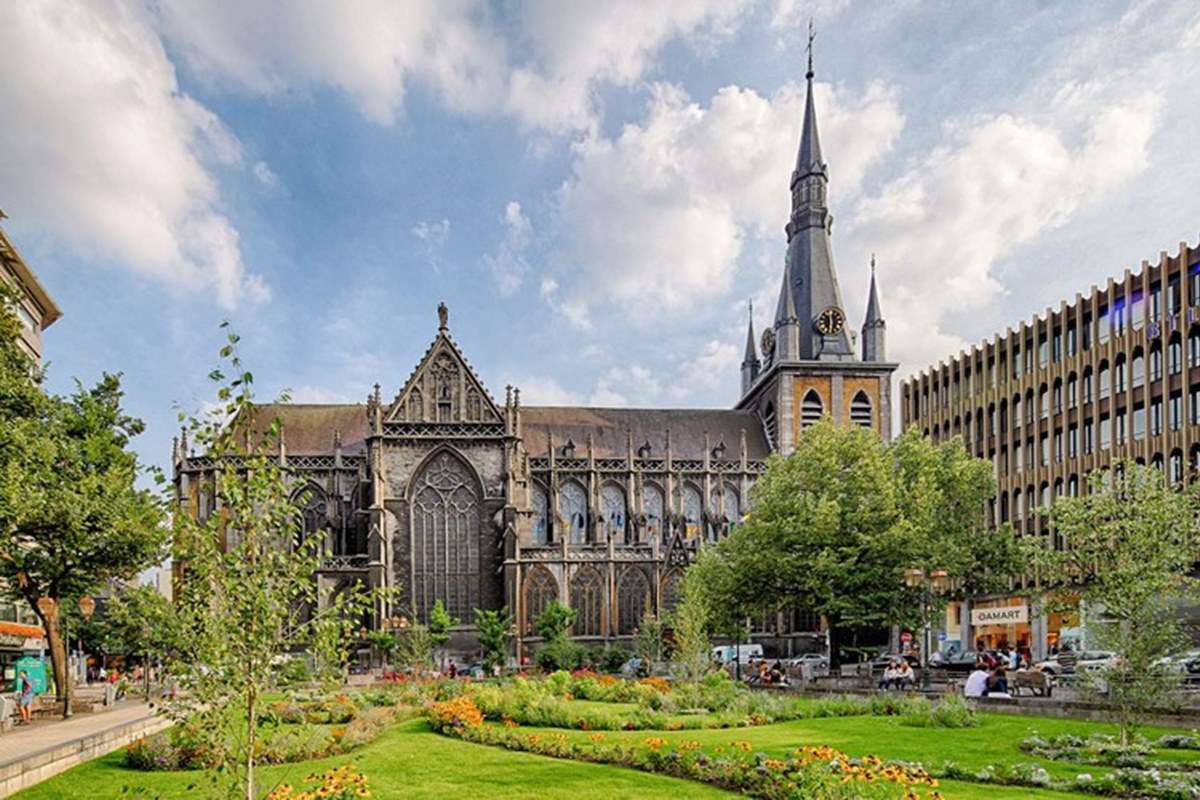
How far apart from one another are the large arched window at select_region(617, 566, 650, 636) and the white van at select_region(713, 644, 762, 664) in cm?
531

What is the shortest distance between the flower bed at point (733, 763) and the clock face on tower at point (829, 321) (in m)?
54.0

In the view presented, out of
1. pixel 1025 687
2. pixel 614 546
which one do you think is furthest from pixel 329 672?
pixel 614 546

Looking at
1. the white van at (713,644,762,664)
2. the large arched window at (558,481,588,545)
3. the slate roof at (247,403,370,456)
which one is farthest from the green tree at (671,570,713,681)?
the slate roof at (247,403,370,456)

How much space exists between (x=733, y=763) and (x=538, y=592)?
45.9 meters

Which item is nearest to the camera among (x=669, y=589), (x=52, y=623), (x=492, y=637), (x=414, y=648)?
(x=52, y=623)

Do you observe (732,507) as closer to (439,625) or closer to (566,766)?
(439,625)

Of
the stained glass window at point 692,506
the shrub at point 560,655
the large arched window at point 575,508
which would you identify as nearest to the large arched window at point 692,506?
the stained glass window at point 692,506

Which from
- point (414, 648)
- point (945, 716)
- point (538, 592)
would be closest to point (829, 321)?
point (538, 592)

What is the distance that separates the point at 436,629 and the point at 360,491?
519 inches

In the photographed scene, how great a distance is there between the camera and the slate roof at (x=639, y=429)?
74.8 meters

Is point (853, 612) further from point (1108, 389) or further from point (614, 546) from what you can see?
point (1108, 389)

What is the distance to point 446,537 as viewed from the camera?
64.5 m

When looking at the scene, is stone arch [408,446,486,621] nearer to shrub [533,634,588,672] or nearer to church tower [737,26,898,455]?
shrub [533,634,588,672]

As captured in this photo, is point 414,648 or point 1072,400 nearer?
point 414,648
